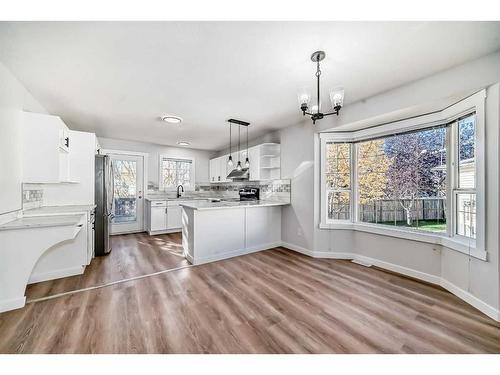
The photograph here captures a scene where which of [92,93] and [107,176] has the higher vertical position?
[92,93]

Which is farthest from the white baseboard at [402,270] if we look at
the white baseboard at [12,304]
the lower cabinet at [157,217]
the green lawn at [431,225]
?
the lower cabinet at [157,217]

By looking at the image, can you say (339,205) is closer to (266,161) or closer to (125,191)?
(266,161)

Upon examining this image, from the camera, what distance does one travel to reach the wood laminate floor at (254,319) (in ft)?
A: 4.94

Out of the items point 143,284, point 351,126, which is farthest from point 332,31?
point 143,284

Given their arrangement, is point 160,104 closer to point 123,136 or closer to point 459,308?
point 123,136

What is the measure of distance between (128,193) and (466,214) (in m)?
6.29

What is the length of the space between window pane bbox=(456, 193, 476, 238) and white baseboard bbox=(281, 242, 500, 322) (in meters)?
0.61

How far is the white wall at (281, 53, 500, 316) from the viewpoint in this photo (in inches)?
74.4

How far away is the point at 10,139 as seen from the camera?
222 centimetres

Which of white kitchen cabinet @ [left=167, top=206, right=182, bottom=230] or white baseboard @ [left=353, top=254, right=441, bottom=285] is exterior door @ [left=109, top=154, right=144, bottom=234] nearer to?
white kitchen cabinet @ [left=167, top=206, right=182, bottom=230]

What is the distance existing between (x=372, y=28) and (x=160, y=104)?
2.62 metres

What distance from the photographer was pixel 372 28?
1541 mm

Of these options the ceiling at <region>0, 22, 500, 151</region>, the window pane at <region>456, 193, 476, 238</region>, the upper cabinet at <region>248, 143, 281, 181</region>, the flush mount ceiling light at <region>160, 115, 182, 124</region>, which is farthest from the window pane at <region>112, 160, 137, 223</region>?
the window pane at <region>456, 193, 476, 238</region>

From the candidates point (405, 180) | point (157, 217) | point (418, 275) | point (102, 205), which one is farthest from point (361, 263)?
point (157, 217)
